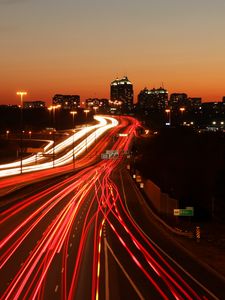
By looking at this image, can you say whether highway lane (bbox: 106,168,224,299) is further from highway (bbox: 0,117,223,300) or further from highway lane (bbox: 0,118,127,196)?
highway lane (bbox: 0,118,127,196)

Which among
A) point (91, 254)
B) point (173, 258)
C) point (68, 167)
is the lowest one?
point (68, 167)

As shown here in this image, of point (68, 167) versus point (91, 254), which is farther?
point (68, 167)

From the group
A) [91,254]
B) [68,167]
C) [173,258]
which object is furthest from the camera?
[68,167]

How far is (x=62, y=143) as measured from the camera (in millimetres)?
152250

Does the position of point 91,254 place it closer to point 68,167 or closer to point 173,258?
point 173,258

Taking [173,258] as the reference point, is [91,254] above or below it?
above

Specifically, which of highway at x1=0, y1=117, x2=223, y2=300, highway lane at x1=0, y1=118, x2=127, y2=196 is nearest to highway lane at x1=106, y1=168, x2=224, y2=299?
highway at x1=0, y1=117, x2=223, y2=300

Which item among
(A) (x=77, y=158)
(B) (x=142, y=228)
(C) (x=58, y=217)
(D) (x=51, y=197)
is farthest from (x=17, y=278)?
(A) (x=77, y=158)

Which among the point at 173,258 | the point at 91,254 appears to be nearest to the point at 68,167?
the point at 91,254

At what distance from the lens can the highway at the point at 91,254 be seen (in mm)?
23188

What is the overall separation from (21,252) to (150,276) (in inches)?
339

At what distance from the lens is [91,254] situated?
104ft

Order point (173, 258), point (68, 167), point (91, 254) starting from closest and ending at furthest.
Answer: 1. point (173, 258)
2. point (91, 254)
3. point (68, 167)

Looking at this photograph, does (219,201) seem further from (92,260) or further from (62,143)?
(62,143)
